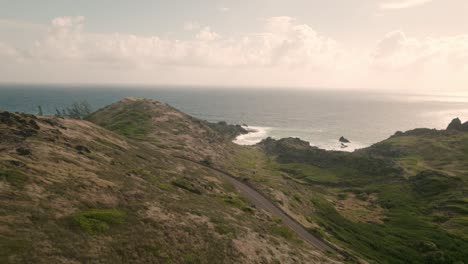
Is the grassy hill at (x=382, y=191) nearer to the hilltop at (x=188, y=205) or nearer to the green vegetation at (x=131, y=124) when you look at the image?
the hilltop at (x=188, y=205)

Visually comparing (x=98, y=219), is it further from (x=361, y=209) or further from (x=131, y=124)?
(x=131, y=124)

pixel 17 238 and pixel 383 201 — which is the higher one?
pixel 17 238

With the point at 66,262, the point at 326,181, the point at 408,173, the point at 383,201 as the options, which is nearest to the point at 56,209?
the point at 66,262

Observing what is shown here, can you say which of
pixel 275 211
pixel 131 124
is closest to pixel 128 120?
pixel 131 124

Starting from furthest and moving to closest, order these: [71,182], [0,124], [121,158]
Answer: [121,158] < [0,124] < [71,182]

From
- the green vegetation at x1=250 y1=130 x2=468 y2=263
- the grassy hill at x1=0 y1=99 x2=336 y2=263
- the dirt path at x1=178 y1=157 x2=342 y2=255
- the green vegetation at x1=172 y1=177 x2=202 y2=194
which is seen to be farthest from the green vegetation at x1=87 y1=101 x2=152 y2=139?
the green vegetation at x1=172 y1=177 x2=202 y2=194

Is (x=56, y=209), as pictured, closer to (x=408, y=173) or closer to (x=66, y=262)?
(x=66, y=262)

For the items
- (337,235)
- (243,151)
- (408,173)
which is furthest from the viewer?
(243,151)
